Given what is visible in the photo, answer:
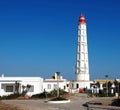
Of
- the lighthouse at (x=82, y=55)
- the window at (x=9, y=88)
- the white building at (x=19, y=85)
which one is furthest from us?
the lighthouse at (x=82, y=55)

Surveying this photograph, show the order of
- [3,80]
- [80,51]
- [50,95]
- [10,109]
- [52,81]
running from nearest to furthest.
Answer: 1. [10,109]
2. [50,95]
3. [3,80]
4. [52,81]
5. [80,51]

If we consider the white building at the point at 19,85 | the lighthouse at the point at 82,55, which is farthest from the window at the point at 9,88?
the lighthouse at the point at 82,55

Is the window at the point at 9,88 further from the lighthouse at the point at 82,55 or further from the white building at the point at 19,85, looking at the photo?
the lighthouse at the point at 82,55

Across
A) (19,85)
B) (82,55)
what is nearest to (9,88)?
(19,85)

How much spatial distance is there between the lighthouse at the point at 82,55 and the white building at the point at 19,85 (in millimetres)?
25240

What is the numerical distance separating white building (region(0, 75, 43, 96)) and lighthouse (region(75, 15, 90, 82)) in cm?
2524

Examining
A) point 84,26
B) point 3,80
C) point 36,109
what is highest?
point 84,26

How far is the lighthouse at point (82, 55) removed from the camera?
71.7 m

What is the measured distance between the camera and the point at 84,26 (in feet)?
238

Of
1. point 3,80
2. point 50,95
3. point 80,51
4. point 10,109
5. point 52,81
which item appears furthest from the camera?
point 80,51

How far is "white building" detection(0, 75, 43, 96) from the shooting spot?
46838 millimetres

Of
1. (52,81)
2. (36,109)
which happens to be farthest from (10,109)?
(52,81)

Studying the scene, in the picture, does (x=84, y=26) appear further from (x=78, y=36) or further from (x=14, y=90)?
(x=14, y=90)

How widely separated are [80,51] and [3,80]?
92.8ft
